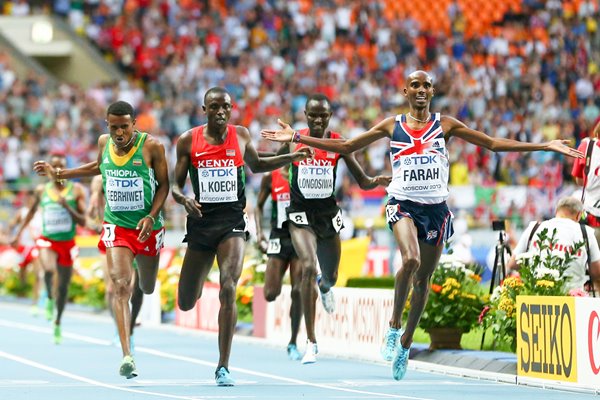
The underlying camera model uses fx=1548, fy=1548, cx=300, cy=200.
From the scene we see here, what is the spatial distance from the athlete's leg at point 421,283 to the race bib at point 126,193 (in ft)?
8.36

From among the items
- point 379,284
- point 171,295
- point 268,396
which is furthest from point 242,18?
point 268,396

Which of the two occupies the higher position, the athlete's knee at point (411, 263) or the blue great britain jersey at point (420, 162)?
the blue great britain jersey at point (420, 162)

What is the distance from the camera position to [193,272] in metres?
14.1

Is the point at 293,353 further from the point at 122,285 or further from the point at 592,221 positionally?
the point at 122,285

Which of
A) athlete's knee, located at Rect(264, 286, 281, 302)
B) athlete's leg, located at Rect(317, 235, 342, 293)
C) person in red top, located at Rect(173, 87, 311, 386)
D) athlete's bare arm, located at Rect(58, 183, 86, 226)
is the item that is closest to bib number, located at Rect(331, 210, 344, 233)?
athlete's leg, located at Rect(317, 235, 342, 293)

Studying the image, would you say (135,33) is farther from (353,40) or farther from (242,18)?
(353,40)

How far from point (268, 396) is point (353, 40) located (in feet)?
105

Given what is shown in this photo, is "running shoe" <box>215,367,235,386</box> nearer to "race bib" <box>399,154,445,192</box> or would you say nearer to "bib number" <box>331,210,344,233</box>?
"race bib" <box>399,154,445,192</box>

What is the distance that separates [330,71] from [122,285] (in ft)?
92.9

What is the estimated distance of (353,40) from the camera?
4388 cm

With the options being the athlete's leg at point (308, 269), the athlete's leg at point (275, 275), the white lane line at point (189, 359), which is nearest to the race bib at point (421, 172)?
the white lane line at point (189, 359)

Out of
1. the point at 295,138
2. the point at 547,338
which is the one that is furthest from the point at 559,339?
the point at 295,138

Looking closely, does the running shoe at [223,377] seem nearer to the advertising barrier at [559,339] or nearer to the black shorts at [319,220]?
the advertising barrier at [559,339]

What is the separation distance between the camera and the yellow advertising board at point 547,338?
13170mm
